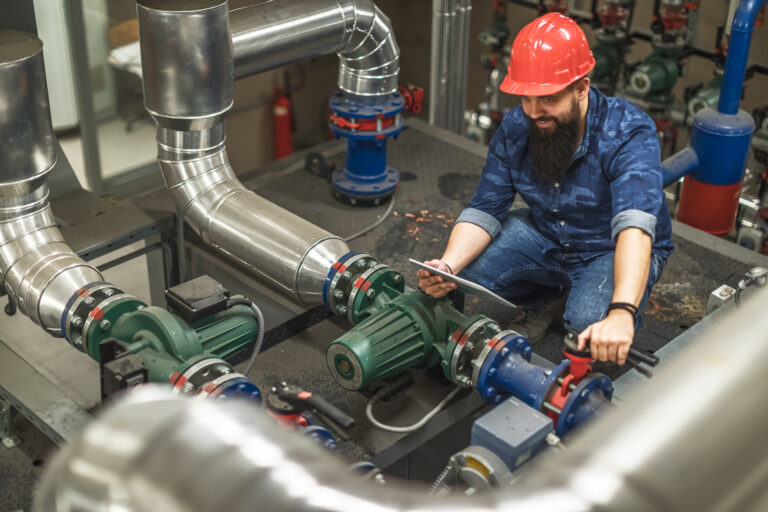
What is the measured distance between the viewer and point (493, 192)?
2.59 metres

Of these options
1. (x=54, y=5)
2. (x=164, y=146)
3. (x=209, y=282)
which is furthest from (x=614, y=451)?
(x=54, y=5)

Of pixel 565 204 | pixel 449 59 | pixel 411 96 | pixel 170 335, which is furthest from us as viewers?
pixel 449 59

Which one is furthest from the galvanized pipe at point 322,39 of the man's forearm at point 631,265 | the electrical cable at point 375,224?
the man's forearm at point 631,265

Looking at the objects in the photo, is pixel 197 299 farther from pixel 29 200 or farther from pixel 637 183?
pixel 637 183

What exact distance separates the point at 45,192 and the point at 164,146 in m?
0.39

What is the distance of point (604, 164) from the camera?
7.86ft

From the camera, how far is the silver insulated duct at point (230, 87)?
2.47 m

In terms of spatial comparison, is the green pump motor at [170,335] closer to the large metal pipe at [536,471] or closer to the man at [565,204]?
the man at [565,204]

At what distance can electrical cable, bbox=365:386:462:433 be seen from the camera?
2252 mm

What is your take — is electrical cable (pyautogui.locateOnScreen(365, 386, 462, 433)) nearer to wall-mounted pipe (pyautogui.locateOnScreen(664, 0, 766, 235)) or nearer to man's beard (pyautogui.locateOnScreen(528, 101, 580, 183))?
man's beard (pyautogui.locateOnScreen(528, 101, 580, 183))

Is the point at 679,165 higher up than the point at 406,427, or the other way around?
the point at 679,165

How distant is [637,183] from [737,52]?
104 cm

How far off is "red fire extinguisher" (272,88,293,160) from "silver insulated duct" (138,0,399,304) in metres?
1.94

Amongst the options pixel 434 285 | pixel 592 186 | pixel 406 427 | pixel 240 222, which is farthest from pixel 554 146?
pixel 240 222
